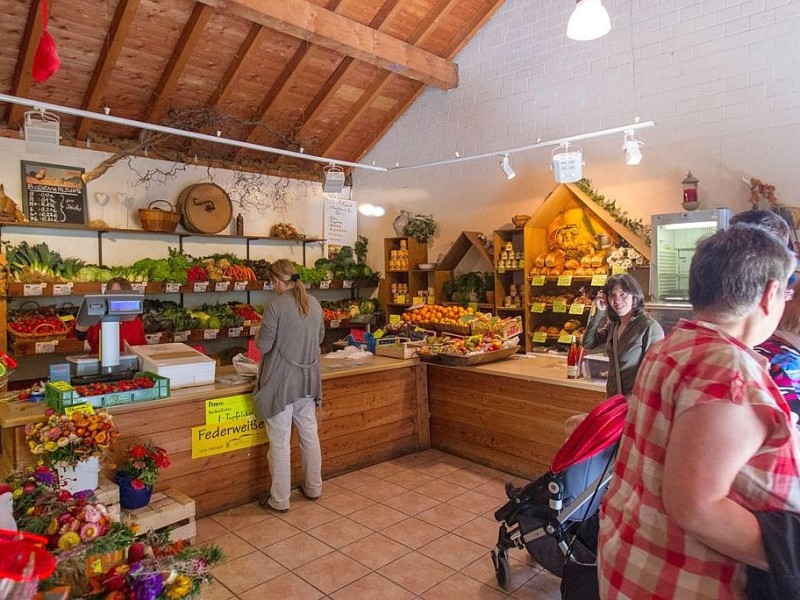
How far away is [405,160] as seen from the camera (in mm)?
7934

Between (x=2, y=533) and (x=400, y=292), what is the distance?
6.47 m

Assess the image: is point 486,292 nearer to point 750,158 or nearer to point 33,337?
point 750,158

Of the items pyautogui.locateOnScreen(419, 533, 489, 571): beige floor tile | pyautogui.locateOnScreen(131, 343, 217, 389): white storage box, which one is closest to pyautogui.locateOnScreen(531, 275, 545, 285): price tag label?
pyautogui.locateOnScreen(419, 533, 489, 571): beige floor tile

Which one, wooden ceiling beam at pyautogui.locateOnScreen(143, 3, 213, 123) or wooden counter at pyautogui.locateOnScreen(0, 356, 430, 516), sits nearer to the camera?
wooden counter at pyautogui.locateOnScreen(0, 356, 430, 516)

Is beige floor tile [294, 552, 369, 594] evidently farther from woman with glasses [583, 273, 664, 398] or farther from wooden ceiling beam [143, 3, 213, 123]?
wooden ceiling beam [143, 3, 213, 123]

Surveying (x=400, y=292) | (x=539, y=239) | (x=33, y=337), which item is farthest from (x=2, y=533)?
(x=400, y=292)

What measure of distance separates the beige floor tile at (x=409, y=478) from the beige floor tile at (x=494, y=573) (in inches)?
49.8

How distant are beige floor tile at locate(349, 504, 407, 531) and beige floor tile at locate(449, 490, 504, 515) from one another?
469 mm

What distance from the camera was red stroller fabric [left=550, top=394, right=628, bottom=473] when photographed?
246 cm

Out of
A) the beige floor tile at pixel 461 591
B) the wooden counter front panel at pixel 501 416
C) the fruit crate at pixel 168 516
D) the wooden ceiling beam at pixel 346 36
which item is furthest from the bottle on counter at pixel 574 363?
the wooden ceiling beam at pixel 346 36

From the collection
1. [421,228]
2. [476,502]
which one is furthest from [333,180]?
[476,502]

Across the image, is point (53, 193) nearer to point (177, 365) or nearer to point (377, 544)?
point (177, 365)

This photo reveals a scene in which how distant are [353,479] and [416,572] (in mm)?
1548

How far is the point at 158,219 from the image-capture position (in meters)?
6.39
